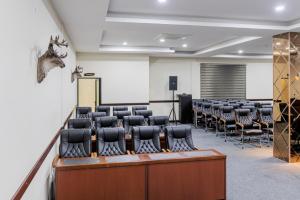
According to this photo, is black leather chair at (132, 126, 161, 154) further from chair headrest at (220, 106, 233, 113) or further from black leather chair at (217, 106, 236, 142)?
chair headrest at (220, 106, 233, 113)

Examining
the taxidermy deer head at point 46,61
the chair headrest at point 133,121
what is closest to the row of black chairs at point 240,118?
the chair headrest at point 133,121

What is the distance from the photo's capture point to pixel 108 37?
8750 mm

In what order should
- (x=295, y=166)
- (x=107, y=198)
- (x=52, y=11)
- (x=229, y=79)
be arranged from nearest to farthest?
(x=107, y=198) → (x=52, y=11) → (x=295, y=166) → (x=229, y=79)

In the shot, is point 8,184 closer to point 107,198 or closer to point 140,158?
point 107,198

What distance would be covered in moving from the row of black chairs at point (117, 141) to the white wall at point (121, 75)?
6.67 meters

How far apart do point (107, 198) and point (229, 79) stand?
1138 cm

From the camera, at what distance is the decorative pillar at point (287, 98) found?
6.33 metres

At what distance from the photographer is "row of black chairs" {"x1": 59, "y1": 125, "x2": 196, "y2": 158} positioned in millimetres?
4445

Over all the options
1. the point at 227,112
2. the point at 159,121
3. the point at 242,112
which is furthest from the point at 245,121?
the point at 159,121

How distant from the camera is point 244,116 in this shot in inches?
334

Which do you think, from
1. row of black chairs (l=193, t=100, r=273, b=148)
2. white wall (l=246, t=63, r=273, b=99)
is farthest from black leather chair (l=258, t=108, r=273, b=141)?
white wall (l=246, t=63, r=273, b=99)

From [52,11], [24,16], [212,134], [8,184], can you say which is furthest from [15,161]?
[212,134]

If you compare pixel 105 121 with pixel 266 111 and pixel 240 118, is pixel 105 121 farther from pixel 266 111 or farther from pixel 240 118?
pixel 266 111

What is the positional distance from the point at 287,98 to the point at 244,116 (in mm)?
2187
